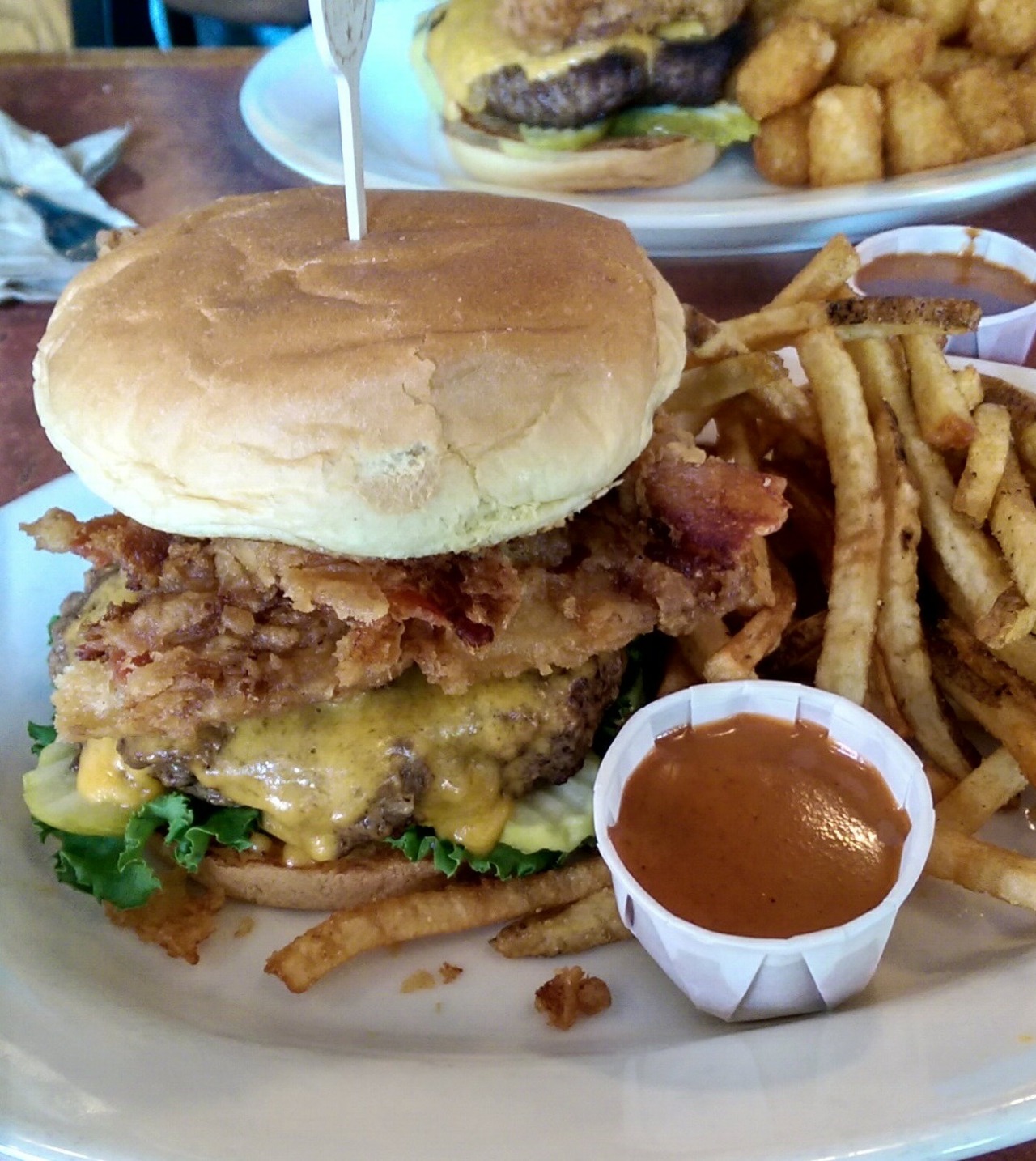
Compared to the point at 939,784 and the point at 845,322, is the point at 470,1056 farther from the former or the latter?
the point at 845,322

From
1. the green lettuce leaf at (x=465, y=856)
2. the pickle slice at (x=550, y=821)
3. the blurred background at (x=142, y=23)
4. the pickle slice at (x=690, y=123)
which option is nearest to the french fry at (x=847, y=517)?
the pickle slice at (x=550, y=821)

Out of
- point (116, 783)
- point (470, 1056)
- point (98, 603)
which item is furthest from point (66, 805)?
point (470, 1056)

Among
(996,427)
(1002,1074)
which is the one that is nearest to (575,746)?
(1002,1074)

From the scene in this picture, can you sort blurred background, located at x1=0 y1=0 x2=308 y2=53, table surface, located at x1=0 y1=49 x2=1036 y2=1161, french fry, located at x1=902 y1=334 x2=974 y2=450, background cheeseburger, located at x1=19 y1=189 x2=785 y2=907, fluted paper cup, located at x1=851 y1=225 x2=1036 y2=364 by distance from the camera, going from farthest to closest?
blurred background, located at x1=0 y1=0 x2=308 y2=53 → table surface, located at x1=0 y1=49 x2=1036 y2=1161 → fluted paper cup, located at x1=851 y1=225 x2=1036 y2=364 → french fry, located at x1=902 y1=334 x2=974 y2=450 → background cheeseburger, located at x1=19 y1=189 x2=785 y2=907

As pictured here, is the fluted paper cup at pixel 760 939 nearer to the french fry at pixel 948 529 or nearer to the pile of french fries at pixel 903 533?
the pile of french fries at pixel 903 533

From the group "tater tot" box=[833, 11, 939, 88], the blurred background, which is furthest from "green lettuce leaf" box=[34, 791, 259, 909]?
the blurred background

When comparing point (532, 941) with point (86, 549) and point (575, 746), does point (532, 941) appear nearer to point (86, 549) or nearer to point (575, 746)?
point (575, 746)

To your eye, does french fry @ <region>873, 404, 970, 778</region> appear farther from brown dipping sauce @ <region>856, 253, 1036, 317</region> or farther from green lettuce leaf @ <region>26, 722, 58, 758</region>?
green lettuce leaf @ <region>26, 722, 58, 758</region>
